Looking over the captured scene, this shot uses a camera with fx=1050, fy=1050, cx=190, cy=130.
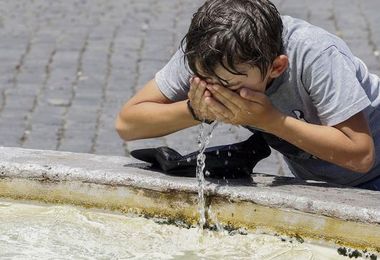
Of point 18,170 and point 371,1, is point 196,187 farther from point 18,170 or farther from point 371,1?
point 371,1

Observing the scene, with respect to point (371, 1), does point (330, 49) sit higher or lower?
higher

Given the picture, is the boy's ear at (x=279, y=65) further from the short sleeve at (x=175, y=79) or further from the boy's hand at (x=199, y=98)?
the short sleeve at (x=175, y=79)

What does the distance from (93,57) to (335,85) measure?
3791 mm

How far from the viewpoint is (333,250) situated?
9.86ft

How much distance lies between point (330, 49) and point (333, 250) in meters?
0.58

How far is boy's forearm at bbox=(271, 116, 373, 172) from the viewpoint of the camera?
3.04 metres

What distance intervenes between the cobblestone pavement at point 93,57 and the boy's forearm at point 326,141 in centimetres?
182

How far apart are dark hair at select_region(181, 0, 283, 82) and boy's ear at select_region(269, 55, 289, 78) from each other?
0.02 meters

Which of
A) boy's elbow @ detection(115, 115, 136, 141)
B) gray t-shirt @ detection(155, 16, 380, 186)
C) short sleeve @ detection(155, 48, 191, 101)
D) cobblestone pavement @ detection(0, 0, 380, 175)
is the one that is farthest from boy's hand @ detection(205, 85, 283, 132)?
cobblestone pavement @ detection(0, 0, 380, 175)

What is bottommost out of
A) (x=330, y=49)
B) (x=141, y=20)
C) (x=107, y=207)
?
(x=141, y=20)

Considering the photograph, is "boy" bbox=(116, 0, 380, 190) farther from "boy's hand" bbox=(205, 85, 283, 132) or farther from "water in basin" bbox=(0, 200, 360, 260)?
"water in basin" bbox=(0, 200, 360, 260)

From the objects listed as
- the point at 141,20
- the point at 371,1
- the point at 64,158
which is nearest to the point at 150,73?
the point at 141,20

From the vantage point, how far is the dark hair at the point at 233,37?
112 inches

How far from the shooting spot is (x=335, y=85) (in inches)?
119
